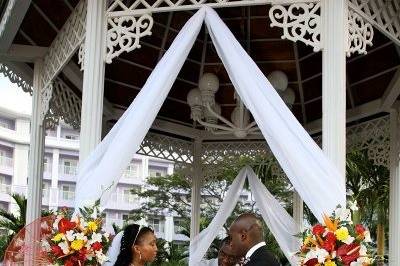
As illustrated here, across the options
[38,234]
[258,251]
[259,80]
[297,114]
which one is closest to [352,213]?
[258,251]

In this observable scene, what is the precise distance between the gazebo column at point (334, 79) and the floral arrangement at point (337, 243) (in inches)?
24.8

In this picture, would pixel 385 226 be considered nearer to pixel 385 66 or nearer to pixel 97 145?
pixel 385 66

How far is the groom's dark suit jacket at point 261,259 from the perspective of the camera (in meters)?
4.89

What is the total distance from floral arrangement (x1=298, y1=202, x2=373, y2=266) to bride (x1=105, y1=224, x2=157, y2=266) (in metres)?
1.04

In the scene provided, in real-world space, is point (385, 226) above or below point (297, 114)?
below

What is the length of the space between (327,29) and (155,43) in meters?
3.91

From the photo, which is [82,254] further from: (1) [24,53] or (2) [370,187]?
(2) [370,187]

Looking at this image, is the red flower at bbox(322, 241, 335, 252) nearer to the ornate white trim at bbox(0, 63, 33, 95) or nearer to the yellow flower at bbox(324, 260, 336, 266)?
the yellow flower at bbox(324, 260, 336, 266)

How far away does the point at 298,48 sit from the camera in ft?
29.8

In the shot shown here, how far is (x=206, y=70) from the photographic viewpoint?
981 centimetres

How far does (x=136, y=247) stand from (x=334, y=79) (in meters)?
1.98

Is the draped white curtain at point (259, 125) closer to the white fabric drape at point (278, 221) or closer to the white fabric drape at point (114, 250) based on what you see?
the white fabric drape at point (114, 250)

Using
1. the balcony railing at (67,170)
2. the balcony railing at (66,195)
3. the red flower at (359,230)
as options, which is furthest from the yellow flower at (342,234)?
the balcony railing at (67,170)

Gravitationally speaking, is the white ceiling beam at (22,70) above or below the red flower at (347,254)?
above
